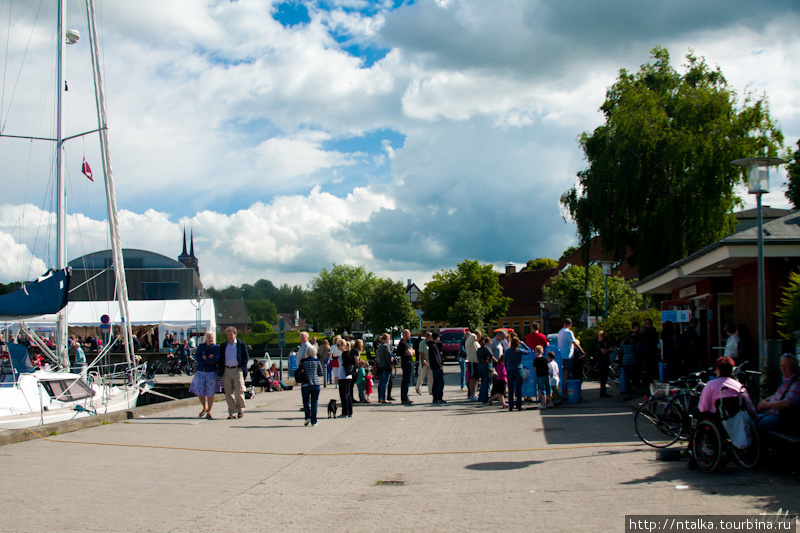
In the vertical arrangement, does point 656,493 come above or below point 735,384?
below

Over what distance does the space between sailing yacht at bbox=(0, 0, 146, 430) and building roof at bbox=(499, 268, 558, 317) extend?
2415 inches

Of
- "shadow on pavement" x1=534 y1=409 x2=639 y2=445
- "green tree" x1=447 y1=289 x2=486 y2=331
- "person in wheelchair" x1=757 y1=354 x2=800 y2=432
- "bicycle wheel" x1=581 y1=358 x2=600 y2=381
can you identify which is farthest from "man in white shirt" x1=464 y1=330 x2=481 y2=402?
"green tree" x1=447 y1=289 x2=486 y2=331

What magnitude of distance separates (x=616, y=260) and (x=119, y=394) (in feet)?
68.8

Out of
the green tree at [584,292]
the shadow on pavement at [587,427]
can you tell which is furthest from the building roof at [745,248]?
the green tree at [584,292]

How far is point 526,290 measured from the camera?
269 ft

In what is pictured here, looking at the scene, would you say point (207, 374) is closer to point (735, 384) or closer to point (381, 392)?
point (381, 392)

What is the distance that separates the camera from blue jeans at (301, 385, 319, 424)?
1325 centimetres

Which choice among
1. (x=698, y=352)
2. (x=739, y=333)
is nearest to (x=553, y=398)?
(x=698, y=352)

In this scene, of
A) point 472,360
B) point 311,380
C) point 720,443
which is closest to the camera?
point 720,443

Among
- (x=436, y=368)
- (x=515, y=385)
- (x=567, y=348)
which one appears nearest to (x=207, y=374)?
(x=436, y=368)

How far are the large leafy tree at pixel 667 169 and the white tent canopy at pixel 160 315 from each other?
22.8 meters

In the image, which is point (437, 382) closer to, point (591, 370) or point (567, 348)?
point (567, 348)

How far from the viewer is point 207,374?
47.1 ft

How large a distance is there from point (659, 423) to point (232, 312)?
128093 millimetres
